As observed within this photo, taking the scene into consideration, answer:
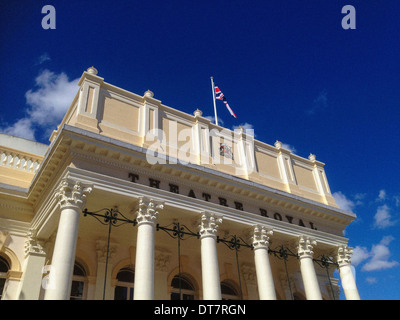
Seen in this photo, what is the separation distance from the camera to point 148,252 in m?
13.9

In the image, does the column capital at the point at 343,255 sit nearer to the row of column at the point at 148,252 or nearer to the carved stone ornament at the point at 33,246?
the row of column at the point at 148,252

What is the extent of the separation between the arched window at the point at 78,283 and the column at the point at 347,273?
13192 mm

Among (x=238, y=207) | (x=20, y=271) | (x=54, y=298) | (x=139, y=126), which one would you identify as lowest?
(x=54, y=298)

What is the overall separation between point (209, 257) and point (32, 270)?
7.47m

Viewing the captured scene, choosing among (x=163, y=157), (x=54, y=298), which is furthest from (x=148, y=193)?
(x=54, y=298)

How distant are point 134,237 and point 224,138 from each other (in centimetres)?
706

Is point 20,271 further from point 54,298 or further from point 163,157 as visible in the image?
point 163,157

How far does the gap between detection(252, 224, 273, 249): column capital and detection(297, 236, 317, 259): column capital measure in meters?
2.16

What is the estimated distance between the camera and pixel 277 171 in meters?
21.6

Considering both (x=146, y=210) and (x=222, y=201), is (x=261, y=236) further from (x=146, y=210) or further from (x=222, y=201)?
(x=146, y=210)

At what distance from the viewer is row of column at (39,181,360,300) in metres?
12.2

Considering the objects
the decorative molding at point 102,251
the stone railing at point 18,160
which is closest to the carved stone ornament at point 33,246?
the decorative molding at point 102,251

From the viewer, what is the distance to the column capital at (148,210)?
576 inches

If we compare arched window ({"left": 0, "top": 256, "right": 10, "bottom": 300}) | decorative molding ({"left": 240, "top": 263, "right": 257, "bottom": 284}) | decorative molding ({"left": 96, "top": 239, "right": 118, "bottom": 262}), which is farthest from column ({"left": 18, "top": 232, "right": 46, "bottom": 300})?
decorative molding ({"left": 240, "top": 263, "right": 257, "bottom": 284})
